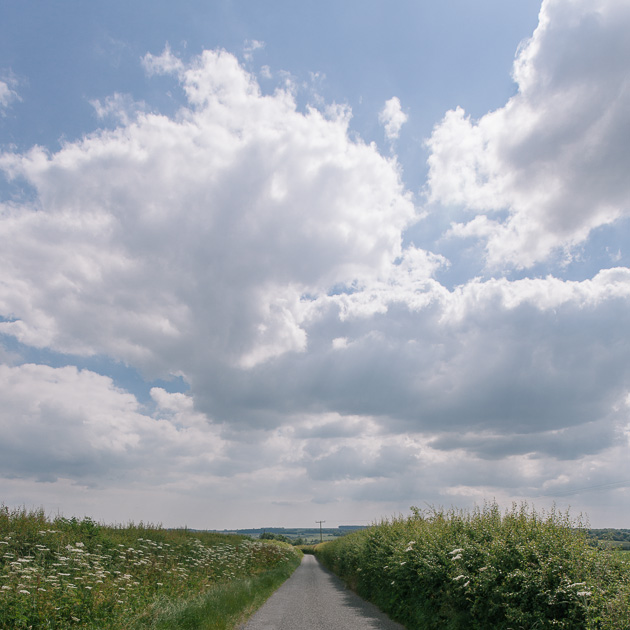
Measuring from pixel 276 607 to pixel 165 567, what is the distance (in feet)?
15.4

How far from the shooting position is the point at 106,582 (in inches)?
450

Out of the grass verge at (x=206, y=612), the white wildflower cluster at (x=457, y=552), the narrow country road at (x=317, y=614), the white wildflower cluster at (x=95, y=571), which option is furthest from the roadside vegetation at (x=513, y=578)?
the white wildflower cluster at (x=95, y=571)

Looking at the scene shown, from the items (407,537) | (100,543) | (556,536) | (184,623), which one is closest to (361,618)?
(407,537)

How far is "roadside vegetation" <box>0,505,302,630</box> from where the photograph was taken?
9273 millimetres

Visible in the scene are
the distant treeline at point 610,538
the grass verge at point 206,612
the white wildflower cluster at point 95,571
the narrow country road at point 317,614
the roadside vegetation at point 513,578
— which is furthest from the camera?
the narrow country road at point 317,614

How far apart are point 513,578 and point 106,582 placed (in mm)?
9762

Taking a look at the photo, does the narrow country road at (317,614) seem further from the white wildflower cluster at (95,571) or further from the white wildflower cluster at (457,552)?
the white wildflower cluster at (457,552)

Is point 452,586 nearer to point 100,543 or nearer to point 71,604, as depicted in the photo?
point 71,604

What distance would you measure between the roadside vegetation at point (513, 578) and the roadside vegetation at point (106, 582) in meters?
5.84

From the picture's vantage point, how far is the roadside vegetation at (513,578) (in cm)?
727

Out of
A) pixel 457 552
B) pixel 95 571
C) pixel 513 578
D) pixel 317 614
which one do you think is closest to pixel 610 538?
pixel 513 578

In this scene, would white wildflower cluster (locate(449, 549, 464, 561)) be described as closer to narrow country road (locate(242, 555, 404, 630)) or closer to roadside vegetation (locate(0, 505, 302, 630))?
narrow country road (locate(242, 555, 404, 630))

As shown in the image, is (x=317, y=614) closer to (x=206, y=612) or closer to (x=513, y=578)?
(x=206, y=612)

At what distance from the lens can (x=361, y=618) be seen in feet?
50.9
